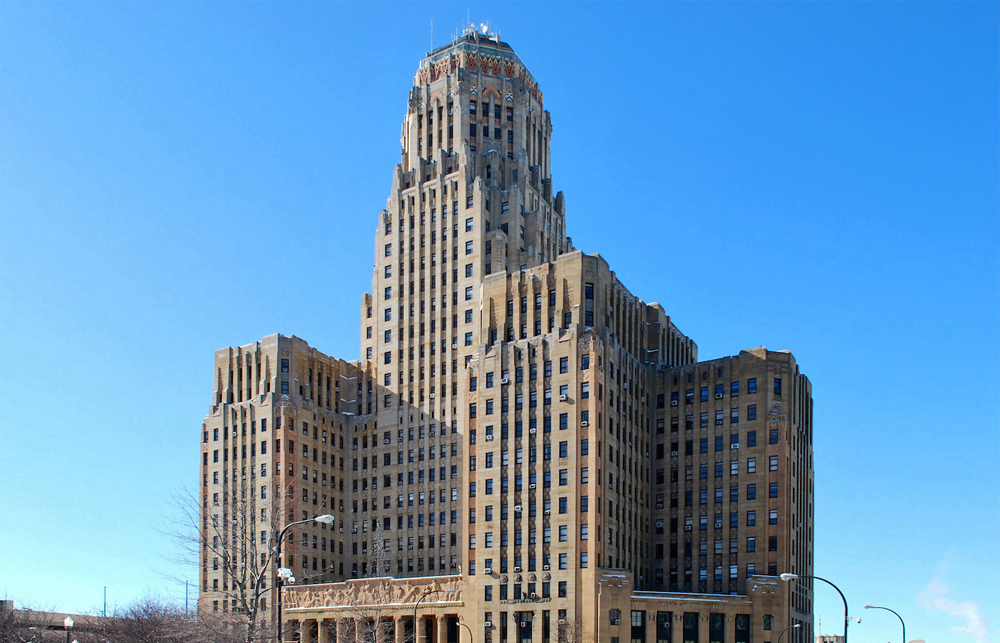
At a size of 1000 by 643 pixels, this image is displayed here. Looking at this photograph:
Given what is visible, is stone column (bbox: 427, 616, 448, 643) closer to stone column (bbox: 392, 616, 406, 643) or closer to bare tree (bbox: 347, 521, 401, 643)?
stone column (bbox: 392, 616, 406, 643)

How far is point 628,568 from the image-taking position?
Answer: 423ft

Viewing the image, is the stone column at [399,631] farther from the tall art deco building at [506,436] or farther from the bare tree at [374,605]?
the bare tree at [374,605]

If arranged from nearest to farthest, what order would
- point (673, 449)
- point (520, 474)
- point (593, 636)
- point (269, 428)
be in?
point (593, 636)
point (520, 474)
point (673, 449)
point (269, 428)

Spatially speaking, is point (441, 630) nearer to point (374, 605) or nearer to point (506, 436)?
point (374, 605)

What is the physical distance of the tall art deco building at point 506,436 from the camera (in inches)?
4855

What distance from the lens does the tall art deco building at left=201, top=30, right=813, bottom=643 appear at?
405 feet

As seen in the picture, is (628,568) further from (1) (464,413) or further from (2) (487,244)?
(2) (487,244)

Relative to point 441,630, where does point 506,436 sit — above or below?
above

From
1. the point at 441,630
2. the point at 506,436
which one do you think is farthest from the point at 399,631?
the point at 506,436

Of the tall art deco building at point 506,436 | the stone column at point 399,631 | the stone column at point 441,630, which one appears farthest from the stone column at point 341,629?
the stone column at point 441,630

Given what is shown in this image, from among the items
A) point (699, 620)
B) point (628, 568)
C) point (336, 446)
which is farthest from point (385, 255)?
point (699, 620)

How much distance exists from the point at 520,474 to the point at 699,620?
24.7 m

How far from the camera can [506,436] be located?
12975cm

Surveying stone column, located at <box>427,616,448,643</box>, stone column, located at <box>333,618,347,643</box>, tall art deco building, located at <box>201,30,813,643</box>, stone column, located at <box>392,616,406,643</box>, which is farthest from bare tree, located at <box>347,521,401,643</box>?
stone column, located at <box>427,616,448,643</box>
